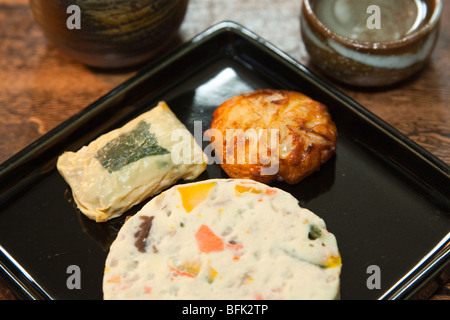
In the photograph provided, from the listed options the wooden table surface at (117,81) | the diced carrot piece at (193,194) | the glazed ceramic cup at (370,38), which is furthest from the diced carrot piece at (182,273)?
the glazed ceramic cup at (370,38)

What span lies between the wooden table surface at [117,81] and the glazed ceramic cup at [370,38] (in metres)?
0.15

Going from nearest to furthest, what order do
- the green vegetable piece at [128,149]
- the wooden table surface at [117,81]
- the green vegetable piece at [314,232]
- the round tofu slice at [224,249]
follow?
the round tofu slice at [224,249]
the green vegetable piece at [314,232]
the green vegetable piece at [128,149]
the wooden table surface at [117,81]

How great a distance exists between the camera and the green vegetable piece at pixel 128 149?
223cm

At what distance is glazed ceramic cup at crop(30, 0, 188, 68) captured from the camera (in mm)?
2336

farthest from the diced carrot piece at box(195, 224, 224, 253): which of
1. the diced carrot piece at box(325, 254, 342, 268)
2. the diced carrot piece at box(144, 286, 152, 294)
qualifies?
the diced carrot piece at box(325, 254, 342, 268)

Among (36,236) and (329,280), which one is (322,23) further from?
(36,236)

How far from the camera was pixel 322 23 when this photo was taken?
2502 millimetres

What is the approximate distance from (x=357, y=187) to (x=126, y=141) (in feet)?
3.19

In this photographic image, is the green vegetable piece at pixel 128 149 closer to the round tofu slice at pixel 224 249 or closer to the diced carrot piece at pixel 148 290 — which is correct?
the round tofu slice at pixel 224 249

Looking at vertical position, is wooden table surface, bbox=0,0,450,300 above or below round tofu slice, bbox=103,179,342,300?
above

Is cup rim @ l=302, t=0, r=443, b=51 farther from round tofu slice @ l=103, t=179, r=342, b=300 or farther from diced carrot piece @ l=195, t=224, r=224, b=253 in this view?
diced carrot piece @ l=195, t=224, r=224, b=253

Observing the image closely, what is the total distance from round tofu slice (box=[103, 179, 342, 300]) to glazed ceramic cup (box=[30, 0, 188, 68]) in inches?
31.1

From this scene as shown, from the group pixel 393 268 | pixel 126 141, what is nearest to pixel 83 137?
pixel 126 141

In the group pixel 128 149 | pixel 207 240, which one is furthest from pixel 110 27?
pixel 207 240
